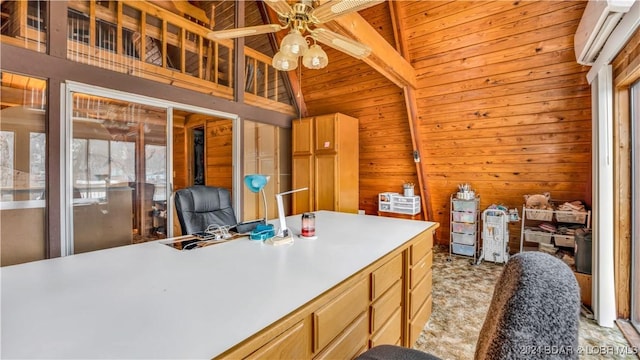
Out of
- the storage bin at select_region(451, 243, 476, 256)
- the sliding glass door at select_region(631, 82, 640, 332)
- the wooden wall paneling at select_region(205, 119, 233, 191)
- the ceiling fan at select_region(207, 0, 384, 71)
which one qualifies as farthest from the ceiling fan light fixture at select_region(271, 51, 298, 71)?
the storage bin at select_region(451, 243, 476, 256)

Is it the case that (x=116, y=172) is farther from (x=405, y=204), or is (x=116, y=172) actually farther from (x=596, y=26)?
(x=596, y=26)

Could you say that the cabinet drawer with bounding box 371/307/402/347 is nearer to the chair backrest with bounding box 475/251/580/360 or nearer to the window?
the chair backrest with bounding box 475/251/580/360

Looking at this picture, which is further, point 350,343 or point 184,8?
point 184,8

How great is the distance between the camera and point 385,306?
1498 millimetres

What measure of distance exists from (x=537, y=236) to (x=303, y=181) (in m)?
3.23

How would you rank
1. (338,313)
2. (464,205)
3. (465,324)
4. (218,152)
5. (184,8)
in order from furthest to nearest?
(218,152) < (464,205) < (184,8) < (465,324) < (338,313)

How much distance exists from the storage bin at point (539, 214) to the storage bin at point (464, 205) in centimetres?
61

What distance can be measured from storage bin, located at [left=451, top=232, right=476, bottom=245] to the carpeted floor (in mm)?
499

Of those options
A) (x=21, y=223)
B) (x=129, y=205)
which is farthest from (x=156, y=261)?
(x=129, y=205)

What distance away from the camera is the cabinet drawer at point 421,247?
184cm

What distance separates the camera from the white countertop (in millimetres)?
667

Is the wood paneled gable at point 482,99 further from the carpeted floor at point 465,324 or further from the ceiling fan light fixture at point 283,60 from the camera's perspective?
the ceiling fan light fixture at point 283,60

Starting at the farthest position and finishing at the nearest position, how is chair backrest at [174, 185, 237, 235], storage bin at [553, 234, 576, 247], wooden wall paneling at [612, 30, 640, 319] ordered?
storage bin at [553, 234, 576, 247] < wooden wall paneling at [612, 30, 640, 319] < chair backrest at [174, 185, 237, 235]

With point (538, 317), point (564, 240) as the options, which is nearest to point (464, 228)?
point (564, 240)
